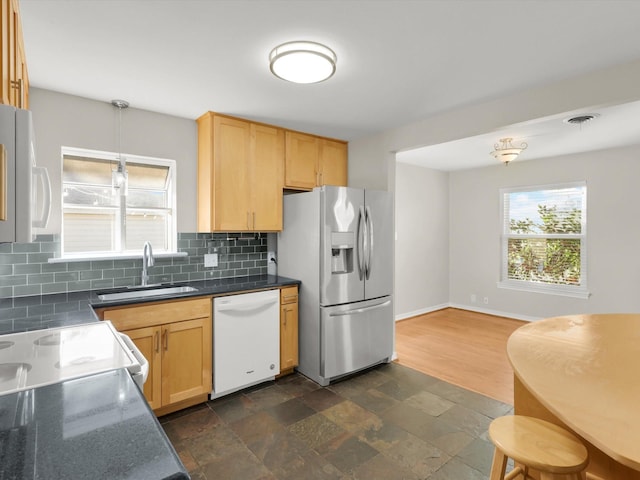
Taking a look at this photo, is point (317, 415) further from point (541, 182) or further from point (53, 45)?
point (541, 182)

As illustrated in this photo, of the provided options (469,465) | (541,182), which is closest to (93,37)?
(469,465)

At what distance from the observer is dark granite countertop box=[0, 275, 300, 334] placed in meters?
1.69

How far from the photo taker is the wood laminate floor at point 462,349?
3.23m

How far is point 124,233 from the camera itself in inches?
118

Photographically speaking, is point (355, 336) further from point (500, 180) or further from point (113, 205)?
point (500, 180)

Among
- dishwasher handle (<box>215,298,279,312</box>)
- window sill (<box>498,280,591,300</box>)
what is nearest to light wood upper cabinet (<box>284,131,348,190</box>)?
dishwasher handle (<box>215,298,279,312</box>)

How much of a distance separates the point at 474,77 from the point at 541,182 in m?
3.45

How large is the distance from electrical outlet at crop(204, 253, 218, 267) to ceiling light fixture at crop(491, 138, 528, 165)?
3.33 m

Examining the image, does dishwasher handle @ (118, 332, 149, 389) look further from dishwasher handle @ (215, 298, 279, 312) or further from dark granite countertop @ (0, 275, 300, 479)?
dishwasher handle @ (215, 298, 279, 312)

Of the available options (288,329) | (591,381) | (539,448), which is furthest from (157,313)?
(591,381)

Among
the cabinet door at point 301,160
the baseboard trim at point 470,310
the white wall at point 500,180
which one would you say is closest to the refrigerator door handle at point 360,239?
the white wall at point 500,180

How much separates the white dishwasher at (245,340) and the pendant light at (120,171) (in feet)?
3.94

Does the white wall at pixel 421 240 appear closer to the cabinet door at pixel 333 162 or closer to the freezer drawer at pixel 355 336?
the cabinet door at pixel 333 162

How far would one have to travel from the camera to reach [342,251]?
10.9 ft
